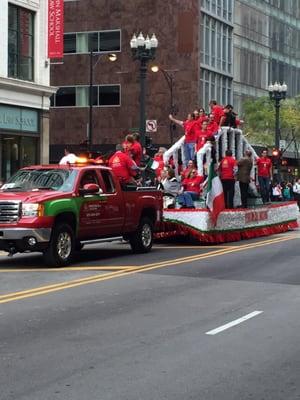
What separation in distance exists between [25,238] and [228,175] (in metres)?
8.73

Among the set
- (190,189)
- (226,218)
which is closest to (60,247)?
(190,189)

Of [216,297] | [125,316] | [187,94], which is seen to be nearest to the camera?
[125,316]

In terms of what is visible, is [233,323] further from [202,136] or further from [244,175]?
[244,175]

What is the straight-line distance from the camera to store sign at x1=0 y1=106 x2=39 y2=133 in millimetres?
30972

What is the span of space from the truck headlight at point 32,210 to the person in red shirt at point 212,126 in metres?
7.99

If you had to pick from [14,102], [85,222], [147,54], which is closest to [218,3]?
[14,102]

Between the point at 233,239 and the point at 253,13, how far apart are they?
155 feet

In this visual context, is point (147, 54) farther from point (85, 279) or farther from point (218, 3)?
point (218, 3)

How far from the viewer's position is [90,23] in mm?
56656

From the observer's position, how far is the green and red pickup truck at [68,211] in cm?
1289

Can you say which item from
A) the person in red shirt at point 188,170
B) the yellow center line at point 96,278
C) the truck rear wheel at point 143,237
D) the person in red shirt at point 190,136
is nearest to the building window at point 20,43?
the person in red shirt at point 190,136

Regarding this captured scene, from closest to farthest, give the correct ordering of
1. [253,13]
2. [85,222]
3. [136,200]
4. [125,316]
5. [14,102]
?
[125,316] < [85,222] < [136,200] < [14,102] < [253,13]

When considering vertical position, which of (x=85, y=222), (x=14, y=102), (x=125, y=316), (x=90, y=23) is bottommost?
(x=125, y=316)

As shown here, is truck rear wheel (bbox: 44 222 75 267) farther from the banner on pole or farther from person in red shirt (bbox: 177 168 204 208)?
the banner on pole
